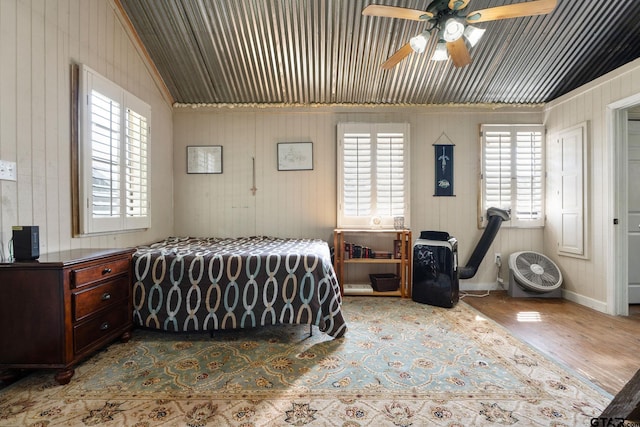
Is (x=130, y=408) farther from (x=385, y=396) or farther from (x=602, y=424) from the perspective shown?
(x=602, y=424)

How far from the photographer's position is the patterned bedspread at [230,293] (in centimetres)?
242

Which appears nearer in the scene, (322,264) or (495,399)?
(495,399)

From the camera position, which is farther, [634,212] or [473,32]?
[634,212]

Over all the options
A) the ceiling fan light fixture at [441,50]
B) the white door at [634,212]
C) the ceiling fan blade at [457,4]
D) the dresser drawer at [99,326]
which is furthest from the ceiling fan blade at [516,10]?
the dresser drawer at [99,326]

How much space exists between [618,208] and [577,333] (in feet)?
4.96

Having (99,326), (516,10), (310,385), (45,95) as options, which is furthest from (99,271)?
(516,10)

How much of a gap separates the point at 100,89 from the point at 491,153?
4694 mm

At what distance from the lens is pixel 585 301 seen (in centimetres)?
338

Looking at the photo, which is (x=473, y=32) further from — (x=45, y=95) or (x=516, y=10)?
(x=45, y=95)

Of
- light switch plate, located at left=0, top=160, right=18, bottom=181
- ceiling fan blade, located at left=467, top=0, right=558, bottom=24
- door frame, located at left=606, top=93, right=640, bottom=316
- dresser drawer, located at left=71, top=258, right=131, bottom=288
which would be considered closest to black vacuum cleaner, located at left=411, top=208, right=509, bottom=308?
door frame, located at left=606, top=93, right=640, bottom=316

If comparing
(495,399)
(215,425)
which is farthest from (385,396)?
(215,425)

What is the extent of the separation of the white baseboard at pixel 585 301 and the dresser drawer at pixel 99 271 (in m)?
4.90

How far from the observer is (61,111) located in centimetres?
233

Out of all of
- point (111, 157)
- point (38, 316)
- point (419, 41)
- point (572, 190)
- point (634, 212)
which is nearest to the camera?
point (38, 316)
